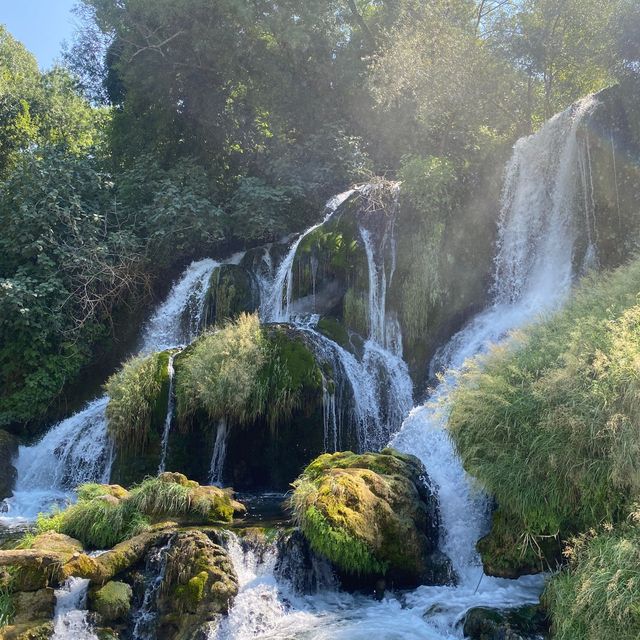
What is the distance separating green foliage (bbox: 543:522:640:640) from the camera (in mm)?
4441

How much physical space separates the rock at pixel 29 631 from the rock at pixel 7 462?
5.29 meters

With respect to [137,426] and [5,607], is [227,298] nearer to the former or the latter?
[137,426]

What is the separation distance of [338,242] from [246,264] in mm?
2514

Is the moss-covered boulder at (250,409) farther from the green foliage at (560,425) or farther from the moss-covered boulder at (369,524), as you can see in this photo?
the green foliage at (560,425)

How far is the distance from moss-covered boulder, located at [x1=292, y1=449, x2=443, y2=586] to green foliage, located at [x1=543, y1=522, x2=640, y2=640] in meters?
1.47

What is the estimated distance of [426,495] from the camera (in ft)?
24.3

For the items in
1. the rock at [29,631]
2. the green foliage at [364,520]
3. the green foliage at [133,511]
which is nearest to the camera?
the rock at [29,631]

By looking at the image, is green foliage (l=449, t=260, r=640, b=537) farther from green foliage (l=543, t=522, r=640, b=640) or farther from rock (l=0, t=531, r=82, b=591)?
rock (l=0, t=531, r=82, b=591)

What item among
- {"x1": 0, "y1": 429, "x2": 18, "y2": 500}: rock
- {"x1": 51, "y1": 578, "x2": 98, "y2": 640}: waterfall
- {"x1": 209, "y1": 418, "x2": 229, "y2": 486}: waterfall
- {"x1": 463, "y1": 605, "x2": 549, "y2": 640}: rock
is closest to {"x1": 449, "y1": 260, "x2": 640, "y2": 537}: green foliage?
{"x1": 463, "y1": 605, "x2": 549, "y2": 640}: rock

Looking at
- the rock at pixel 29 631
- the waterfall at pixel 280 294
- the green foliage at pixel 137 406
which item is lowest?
the rock at pixel 29 631

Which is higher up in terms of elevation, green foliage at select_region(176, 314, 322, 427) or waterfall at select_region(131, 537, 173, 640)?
green foliage at select_region(176, 314, 322, 427)

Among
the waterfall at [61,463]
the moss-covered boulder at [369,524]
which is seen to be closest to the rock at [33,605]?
the moss-covered boulder at [369,524]

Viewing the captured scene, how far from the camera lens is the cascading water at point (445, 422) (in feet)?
19.2

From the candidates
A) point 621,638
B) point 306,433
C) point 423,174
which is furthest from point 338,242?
point 621,638
